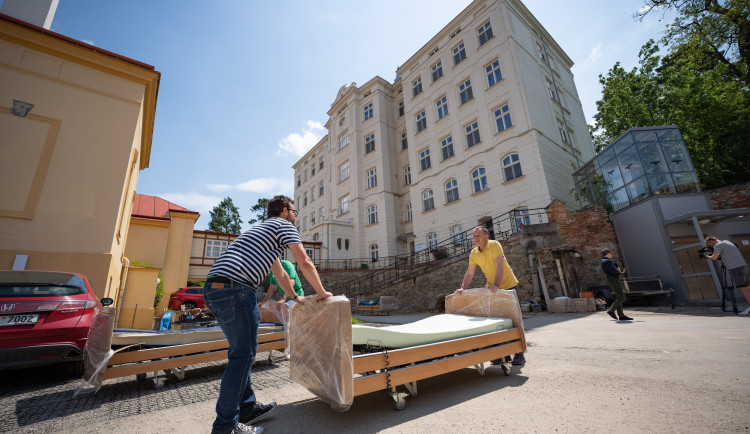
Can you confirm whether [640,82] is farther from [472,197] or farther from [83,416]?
[83,416]

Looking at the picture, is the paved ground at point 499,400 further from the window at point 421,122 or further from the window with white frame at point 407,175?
the window with white frame at point 407,175

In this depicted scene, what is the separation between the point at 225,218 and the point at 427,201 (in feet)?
89.2

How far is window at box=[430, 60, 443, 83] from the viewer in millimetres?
21916

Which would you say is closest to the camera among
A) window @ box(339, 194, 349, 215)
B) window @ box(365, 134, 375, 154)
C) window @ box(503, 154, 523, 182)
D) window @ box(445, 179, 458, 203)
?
window @ box(503, 154, 523, 182)

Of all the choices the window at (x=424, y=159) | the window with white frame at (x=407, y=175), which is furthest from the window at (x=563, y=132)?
the window with white frame at (x=407, y=175)

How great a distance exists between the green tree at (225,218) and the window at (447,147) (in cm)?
2697

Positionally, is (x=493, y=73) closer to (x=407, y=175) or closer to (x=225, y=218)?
(x=407, y=175)

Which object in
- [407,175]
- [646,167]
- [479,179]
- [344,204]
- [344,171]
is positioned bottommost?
[646,167]

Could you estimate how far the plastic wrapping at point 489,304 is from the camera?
11.4 feet

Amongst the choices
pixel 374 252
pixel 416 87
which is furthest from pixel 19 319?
pixel 416 87

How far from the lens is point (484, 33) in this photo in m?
19.4

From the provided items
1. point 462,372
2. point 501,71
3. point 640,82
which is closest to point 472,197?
point 501,71

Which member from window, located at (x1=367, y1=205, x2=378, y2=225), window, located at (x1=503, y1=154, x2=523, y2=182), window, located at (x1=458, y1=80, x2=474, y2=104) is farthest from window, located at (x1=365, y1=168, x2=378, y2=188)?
window, located at (x1=503, y1=154, x2=523, y2=182)

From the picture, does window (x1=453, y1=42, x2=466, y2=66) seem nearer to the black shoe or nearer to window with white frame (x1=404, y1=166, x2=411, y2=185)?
window with white frame (x1=404, y1=166, x2=411, y2=185)
